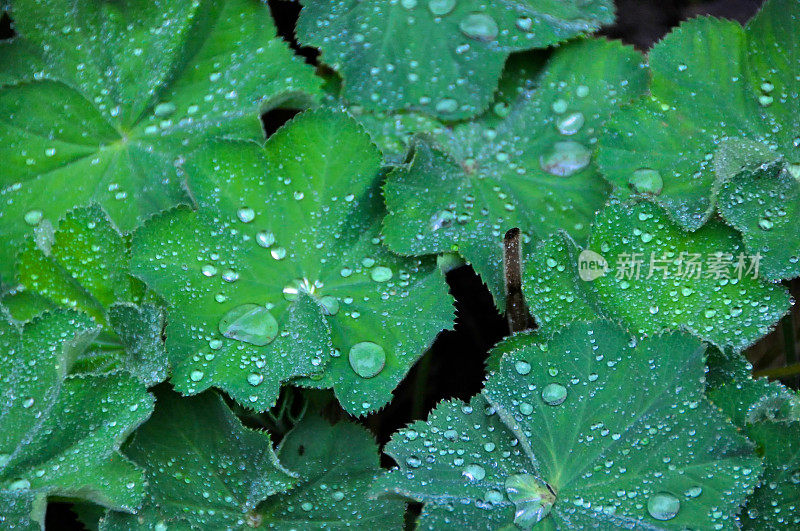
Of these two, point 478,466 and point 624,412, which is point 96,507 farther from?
point 624,412

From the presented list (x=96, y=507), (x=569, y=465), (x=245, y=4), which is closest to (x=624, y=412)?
(x=569, y=465)

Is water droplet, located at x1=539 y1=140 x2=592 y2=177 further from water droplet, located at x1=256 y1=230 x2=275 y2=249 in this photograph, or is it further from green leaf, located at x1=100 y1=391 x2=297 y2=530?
green leaf, located at x1=100 y1=391 x2=297 y2=530

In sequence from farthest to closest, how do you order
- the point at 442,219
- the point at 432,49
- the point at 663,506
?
the point at 432,49 < the point at 442,219 < the point at 663,506

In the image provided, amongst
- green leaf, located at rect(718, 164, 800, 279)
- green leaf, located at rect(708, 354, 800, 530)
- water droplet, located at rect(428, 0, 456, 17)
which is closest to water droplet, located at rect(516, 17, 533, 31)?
water droplet, located at rect(428, 0, 456, 17)

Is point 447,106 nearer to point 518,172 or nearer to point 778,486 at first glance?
point 518,172

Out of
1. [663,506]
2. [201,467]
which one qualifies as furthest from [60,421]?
[663,506]

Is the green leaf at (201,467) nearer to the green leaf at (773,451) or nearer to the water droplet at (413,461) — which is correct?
the water droplet at (413,461)

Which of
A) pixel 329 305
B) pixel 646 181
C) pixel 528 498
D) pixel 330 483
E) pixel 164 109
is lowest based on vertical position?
pixel 330 483
